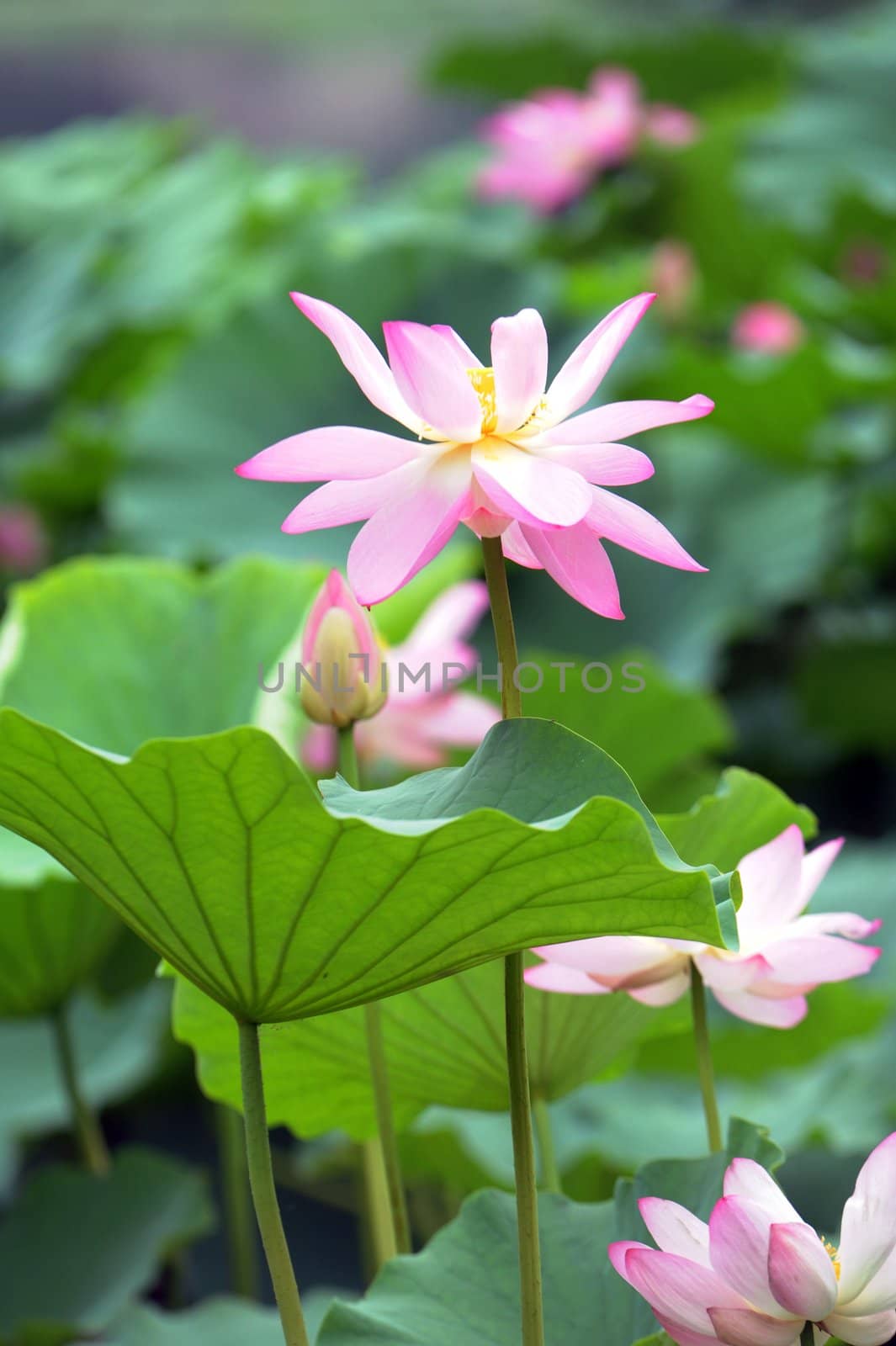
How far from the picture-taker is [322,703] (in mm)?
510

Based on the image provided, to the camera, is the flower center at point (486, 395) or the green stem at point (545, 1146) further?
the green stem at point (545, 1146)

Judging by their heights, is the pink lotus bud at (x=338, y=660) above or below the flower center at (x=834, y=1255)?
above

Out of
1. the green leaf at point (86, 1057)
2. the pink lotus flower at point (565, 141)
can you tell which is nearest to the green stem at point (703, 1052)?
→ the green leaf at point (86, 1057)

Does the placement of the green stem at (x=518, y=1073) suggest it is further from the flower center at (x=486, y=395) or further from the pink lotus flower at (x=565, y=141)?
the pink lotus flower at (x=565, y=141)

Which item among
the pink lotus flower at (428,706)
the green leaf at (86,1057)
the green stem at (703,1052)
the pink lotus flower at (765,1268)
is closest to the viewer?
the pink lotus flower at (765,1268)

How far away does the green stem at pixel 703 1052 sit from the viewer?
486 millimetres

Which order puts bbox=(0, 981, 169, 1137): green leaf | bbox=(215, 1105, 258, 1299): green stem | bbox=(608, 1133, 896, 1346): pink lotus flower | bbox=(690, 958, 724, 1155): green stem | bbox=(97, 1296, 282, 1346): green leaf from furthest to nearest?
1. bbox=(0, 981, 169, 1137): green leaf
2. bbox=(215, 1105, 258, 1299): green stem
3. bbox=(97, 1296, 282, 1346): green leaf
4. bbox=(690, 958, 724, 1155): green stem
5. bbox=(608, 1133, 896, 1346): pink lotus flower

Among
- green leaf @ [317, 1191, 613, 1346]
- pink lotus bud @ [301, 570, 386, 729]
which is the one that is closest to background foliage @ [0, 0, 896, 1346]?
green leaf @ [317, 1191, 613, 1346]

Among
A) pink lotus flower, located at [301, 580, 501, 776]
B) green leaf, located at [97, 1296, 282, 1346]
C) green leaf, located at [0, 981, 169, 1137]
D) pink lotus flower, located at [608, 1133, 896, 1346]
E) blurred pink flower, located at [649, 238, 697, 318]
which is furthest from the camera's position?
blurred pink flower, located at [649, 238, 697, 318]

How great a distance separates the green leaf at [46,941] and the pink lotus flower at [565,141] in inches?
50.7

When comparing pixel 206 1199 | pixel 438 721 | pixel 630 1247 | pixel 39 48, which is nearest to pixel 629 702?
pixel 438 721

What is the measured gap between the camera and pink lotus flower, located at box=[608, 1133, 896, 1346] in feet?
1.23

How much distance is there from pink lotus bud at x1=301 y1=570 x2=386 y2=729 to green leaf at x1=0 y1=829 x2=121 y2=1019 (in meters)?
0.28

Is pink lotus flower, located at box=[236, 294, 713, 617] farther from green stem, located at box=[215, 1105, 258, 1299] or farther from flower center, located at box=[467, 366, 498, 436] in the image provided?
green stem, located at box=[215, 1105, 258, 1299]
